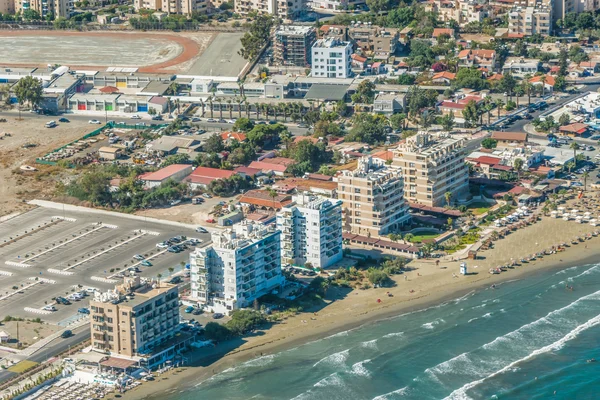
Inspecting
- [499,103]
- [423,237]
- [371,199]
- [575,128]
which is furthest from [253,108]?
[423,237]

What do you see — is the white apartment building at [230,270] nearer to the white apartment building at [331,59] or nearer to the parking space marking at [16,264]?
the parking space marking at [16,264]

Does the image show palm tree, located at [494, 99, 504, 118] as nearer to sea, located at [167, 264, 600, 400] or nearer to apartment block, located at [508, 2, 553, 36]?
apartment block, located at [508, 2, 553, 36]

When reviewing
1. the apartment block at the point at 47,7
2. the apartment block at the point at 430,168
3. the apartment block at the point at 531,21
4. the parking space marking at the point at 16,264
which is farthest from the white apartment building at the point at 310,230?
the apartment block at the point at 47,7

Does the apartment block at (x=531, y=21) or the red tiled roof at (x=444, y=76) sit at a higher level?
the apartment block at (x=531, y=21)

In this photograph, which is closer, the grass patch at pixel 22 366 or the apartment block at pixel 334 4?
the grass patch at pixel 22 366

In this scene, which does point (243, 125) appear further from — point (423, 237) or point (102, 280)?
point (102, 280)

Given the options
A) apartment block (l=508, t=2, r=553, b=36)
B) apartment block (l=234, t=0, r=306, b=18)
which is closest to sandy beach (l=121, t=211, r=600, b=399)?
apartment block (l=508, t=2, r=553, b=36)
